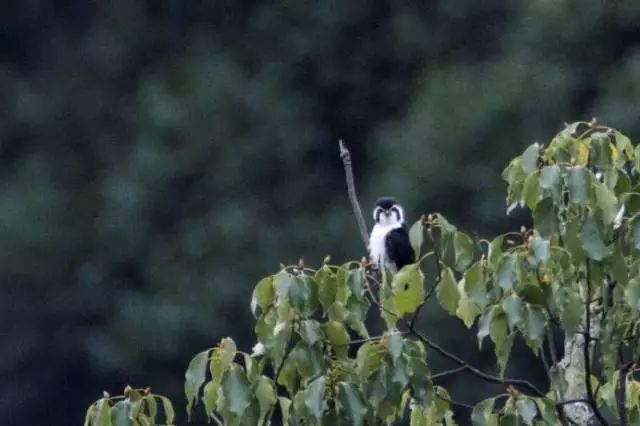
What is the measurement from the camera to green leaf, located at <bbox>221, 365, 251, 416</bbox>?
13.2 ft

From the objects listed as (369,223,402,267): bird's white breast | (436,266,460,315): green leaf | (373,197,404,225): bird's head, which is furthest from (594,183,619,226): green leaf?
(373,197,404,225): bird's head

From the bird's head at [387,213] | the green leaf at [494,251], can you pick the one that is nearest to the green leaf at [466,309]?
the green leaf at [494,251]

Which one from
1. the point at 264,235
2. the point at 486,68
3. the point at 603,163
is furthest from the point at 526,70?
the point at 603,163

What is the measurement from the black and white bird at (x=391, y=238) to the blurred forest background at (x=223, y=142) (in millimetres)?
6268

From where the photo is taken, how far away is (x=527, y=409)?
399 centimetres

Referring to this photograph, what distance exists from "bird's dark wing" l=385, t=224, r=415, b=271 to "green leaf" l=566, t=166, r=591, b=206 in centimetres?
341

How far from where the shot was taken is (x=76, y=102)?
19.4 meters

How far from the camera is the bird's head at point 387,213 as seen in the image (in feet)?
26.4

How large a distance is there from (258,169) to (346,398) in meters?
14.0

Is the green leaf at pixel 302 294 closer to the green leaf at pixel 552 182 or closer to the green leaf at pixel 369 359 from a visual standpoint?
the green leaf at pixel 369 359

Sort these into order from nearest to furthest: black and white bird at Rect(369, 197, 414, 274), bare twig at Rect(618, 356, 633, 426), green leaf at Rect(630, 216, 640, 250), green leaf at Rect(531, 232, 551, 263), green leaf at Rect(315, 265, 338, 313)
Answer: green leaf at Rect(531, 232, 551, 263) < green leaf at Rect(630, 216, 640, 250) < green leaf at Rect(315, 265, 338, 313) < bare twig at Rect(618, 356, 633, 426) < black and white bird at Rect(369, 197, 414, 274)

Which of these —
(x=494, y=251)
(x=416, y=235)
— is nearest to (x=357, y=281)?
(x=416, y=235)

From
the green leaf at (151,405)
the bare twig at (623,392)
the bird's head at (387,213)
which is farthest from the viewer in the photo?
the bird's head at (387,213)

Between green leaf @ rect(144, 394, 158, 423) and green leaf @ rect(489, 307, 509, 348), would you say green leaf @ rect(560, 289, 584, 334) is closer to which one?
green leaf @ rect(489, 307, 509, 348)
